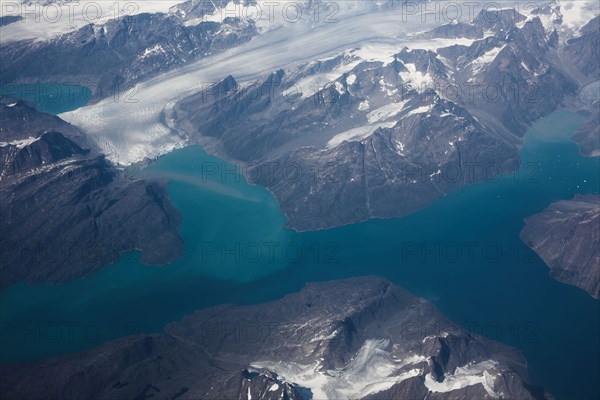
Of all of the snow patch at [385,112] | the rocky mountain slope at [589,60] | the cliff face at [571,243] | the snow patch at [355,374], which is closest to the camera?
the snow patch at [355,374]

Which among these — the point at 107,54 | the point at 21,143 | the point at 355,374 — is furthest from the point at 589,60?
the point at 21,143

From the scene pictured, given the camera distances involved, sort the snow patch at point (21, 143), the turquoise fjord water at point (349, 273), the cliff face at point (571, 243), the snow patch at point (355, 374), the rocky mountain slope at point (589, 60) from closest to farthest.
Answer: the snow patch at point (355, 374), the turquoise fjord water at point (349, 273), the cliff face at point (571, 243), the snow patch at point (21, 143), the rocky mountain slope at point (589, 60)

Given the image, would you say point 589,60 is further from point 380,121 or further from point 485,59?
point 380,121

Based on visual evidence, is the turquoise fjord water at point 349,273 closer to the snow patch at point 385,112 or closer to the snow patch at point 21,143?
the snow patch at point 21,143

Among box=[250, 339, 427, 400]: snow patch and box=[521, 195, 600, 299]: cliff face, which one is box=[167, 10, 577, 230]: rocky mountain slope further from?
box=[250, 339, 427, 400]: snow patch

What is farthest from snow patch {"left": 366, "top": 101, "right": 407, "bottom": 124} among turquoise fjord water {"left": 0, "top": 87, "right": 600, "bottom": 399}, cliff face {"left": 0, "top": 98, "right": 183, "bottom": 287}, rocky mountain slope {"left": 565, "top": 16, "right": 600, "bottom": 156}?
cliff face {"left": 0, "top": 98, "right": 183, "bottom": 287}

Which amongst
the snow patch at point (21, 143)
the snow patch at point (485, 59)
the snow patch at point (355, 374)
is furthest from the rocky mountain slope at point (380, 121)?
the snow patch at point (21, 143)
